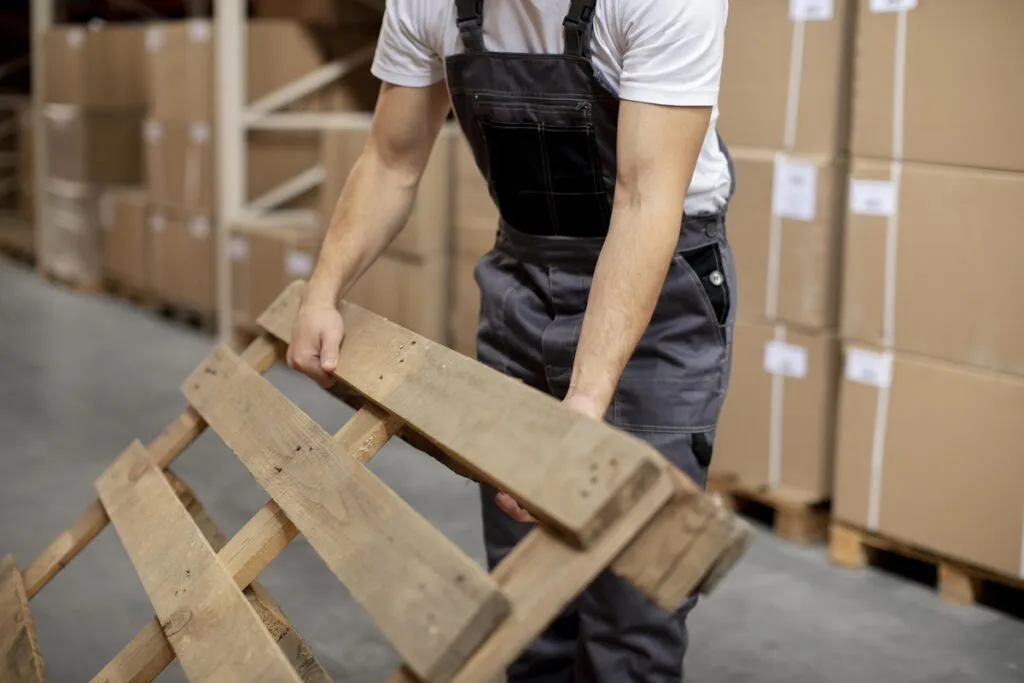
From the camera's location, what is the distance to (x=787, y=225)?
12.4 feet

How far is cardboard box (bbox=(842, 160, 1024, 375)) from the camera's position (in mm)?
3248

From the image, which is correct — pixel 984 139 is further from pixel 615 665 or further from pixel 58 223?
pixel 58 223

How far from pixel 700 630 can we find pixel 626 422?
1409mm

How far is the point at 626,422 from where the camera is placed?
6.98 ft

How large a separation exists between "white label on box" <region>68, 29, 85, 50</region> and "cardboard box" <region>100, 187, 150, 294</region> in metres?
0.86

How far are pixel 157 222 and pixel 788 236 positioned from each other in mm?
4262

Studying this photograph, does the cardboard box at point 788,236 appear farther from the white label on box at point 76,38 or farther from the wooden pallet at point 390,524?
the white label on box at point 76,38

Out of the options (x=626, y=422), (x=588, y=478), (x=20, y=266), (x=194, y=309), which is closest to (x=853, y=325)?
(x=626, y=422)

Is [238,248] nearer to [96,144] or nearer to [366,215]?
[96,144]

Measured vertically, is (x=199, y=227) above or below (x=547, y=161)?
below

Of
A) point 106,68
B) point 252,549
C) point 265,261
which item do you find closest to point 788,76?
point 252,549

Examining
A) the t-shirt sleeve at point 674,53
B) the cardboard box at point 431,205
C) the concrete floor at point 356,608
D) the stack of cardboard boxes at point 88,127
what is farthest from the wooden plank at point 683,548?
the stack of cardboard boxes at point 88,127

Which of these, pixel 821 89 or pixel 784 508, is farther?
pixel 784 508

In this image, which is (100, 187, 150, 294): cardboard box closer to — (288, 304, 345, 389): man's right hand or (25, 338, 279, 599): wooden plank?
(25, 338, 279, 599): wooden plank
